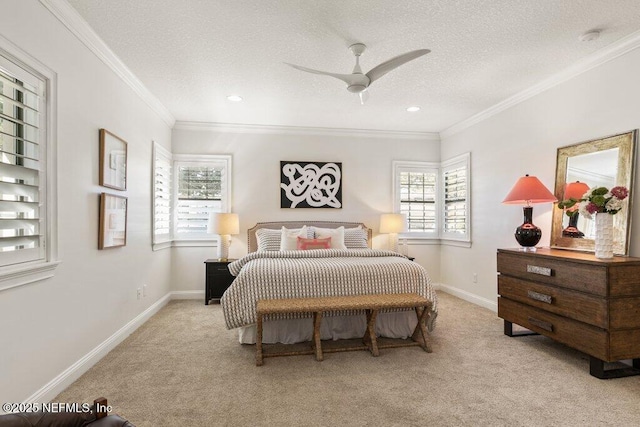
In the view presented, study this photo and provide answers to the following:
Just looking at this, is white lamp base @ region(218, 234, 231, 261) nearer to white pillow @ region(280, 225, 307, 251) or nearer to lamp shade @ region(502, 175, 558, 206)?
white pillow @ region(280, 225, 307, 251)

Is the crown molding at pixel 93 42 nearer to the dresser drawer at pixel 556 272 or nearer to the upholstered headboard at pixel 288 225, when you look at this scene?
the upholstered headboard at pixel 288 225

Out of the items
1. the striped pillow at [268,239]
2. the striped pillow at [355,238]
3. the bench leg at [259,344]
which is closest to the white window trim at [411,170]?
the striped pillow at [355,238]

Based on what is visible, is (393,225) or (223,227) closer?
(223,227)

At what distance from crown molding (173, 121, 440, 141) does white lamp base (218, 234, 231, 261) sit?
5.23 feet

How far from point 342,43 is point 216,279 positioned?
3270 millimetres

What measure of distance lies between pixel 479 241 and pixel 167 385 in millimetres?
3922

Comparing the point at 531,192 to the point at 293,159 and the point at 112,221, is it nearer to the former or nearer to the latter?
the point at 293,159

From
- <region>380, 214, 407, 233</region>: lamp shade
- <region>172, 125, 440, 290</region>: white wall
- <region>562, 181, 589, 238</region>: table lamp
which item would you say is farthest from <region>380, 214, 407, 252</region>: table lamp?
<region>562, 181, 589, 238</region>: table lamp

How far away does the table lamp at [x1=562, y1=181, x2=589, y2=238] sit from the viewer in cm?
316

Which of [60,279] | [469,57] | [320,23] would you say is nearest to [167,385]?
[60,279]

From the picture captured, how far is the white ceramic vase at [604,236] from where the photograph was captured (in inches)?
102

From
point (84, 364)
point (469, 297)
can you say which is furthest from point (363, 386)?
point (469, 297)

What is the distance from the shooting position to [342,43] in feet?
9.30

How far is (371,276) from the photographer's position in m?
3.23
